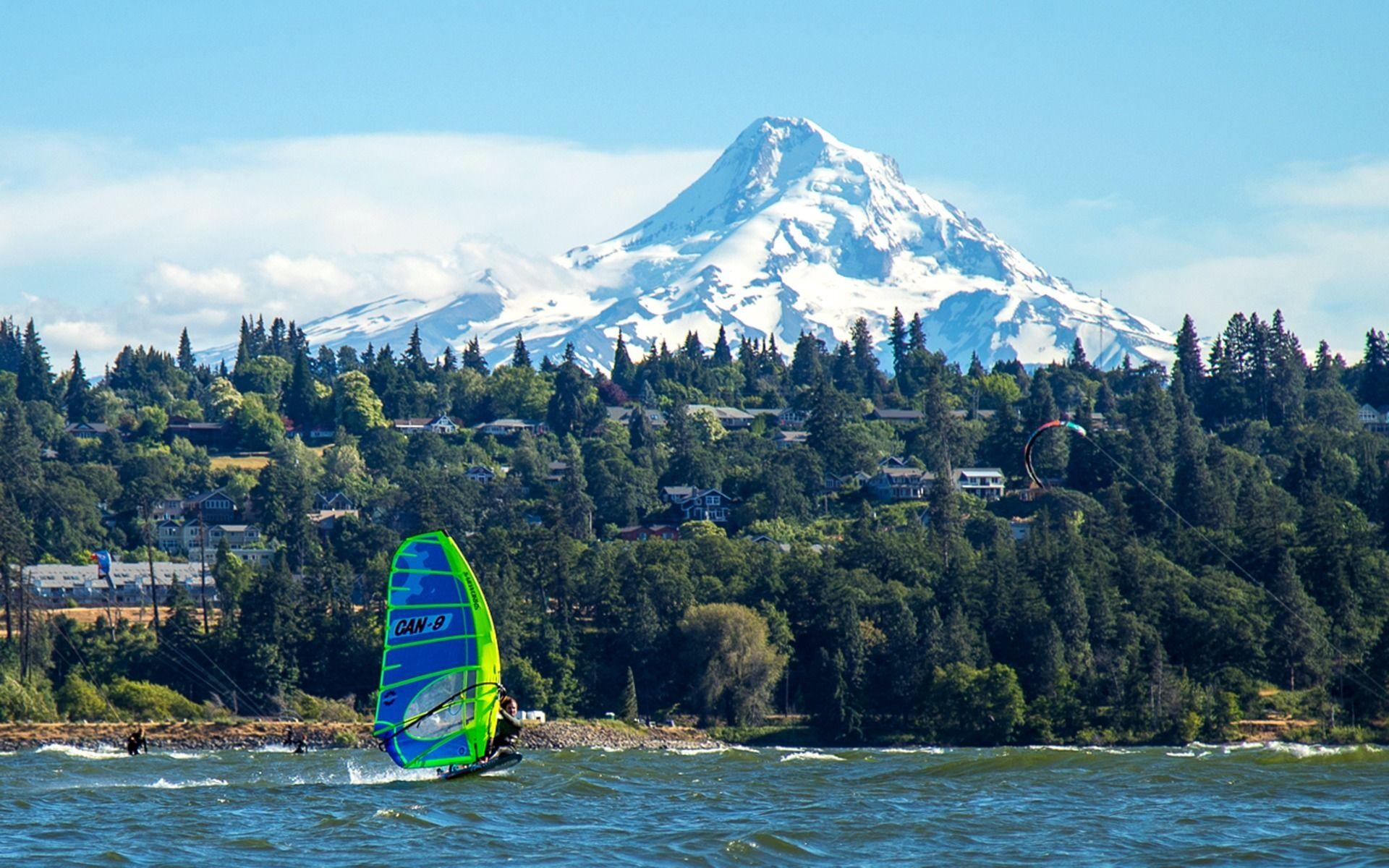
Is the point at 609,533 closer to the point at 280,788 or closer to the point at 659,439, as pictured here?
the point at 659,439

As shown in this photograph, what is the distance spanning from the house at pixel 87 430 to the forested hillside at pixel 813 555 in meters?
1.38

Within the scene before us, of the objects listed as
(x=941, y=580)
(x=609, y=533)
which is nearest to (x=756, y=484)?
(x=609, y=533)

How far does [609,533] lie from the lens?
429 feet

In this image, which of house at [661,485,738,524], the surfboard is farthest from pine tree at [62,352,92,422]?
the surfboard

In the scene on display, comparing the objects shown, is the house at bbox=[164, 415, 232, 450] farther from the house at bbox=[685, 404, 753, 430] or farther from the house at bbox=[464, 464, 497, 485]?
the house at bbox=[685, 404, 753, 430]

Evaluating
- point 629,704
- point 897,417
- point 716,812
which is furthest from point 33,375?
point 716,812

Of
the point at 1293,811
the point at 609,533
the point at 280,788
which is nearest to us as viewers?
the point at 1293,811

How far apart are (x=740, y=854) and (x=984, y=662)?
47795 mm

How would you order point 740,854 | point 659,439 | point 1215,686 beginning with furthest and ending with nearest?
point 659,439 → point 1215,686 → point 740,854

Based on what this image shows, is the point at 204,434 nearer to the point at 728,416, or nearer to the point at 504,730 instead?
the point at 728,416

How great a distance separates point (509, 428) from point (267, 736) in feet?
327

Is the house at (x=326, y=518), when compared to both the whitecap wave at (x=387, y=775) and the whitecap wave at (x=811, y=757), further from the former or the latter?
the whitecap wave at (x=387, y=775)

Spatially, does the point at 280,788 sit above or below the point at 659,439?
below

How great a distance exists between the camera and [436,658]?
37875 mm
